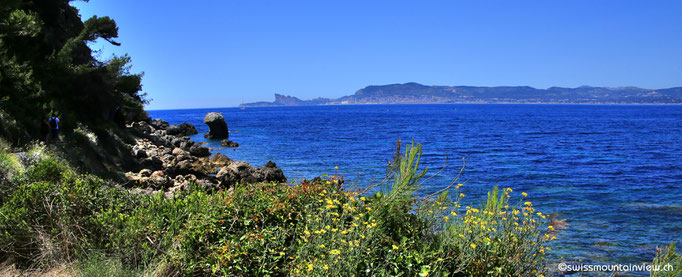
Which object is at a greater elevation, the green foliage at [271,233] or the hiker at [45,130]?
the hiker at [45,130]

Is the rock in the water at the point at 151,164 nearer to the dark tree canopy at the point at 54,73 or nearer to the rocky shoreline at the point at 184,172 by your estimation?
the rocky shoreline at the point at 184,172

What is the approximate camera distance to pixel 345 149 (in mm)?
37156

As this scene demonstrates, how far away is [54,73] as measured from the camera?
68.6 ft

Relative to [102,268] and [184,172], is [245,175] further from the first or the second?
[102,268]

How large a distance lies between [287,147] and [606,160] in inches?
1063

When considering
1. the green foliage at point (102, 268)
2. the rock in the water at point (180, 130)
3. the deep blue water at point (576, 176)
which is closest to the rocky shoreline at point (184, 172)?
the deep blue water at point (576, 176)

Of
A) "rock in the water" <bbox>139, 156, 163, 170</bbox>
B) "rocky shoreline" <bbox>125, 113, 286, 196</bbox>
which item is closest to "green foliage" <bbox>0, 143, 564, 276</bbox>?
"rocky shoreline" <bbox>125, 113, 286, 196</bbox>

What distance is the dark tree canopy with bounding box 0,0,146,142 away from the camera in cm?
1741

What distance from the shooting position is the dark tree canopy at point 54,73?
1741 centimetres

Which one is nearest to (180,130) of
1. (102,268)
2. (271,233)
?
(102,268)

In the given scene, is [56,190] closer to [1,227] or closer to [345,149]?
[1,227]

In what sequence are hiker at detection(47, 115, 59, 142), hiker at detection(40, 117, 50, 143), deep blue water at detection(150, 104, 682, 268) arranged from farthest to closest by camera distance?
1. hiker at detection(47, 115, 59, 142)
2. hiker at detection(40, 117, 50, 143)
3. deep blue water at detection(150, 104, 682, 268)

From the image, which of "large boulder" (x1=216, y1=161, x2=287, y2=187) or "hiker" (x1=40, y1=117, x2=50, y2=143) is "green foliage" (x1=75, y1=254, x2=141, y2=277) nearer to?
"hiker" (x1=40, y1=117, x2=50, y2=143)

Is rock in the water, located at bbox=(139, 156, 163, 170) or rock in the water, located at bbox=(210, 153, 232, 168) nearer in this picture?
rock in the water, located at bbox=(139, 156, 163, 170)
